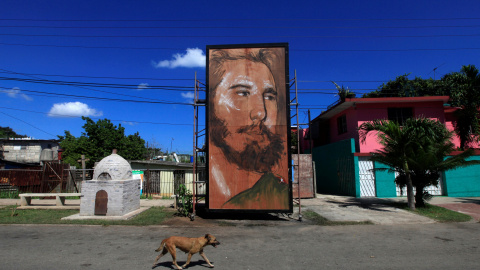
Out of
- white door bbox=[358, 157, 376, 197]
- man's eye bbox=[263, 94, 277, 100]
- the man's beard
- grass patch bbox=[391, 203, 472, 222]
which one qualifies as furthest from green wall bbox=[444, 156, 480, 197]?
man's eye bbox=[263, 94, 277, 100]

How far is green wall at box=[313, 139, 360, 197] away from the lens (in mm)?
15992

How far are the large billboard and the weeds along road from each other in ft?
4.33

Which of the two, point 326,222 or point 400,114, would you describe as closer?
point 326,222

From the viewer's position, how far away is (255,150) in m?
9.92

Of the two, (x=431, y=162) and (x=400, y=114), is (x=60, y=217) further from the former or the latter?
(x=400, y=114)

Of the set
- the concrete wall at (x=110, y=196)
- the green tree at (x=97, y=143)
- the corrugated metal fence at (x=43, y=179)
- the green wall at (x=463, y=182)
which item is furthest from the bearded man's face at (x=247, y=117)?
the green tree at (x=97, y=143)

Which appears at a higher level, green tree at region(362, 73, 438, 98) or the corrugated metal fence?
green tree at region(362, 73, 438, 98)

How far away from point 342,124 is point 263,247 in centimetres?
1527

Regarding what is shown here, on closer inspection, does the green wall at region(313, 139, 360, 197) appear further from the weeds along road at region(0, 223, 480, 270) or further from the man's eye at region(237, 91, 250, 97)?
the man's eye at region(237, 91, 250, 97)

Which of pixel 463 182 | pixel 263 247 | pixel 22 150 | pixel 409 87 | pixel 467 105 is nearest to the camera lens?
pixel 263 247

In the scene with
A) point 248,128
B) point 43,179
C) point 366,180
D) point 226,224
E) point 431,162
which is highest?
point 248,128

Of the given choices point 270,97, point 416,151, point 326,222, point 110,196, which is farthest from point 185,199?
point 416,151

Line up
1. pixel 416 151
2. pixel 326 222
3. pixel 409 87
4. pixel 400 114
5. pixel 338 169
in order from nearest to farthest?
pixel 326 222 → pixel 416 151 → pixel 400 114 → pixel 338 169 → pixel 409 87

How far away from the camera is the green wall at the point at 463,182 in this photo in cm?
1585
